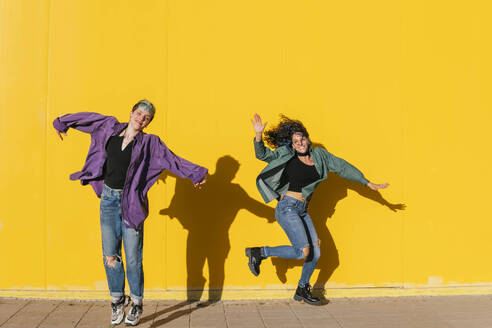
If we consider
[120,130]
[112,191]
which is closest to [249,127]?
[120,130]

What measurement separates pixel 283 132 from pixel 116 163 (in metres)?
1.93

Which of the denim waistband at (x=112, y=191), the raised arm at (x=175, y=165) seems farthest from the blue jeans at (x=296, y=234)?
the denim waistband at (x=112, y=191)

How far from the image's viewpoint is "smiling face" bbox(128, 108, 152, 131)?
14.8ft

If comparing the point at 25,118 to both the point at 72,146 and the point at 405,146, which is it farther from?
the point at 405,146

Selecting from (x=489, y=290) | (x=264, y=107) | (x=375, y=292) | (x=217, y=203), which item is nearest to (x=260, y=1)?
(x=264, y=107)

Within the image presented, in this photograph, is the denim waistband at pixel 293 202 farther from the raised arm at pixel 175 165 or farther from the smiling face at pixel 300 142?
the raised arm at pixel 175 165

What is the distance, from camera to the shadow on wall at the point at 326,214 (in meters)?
5.77

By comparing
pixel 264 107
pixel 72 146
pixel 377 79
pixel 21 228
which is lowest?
pixel 21 228

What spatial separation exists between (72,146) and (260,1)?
9.20 feet

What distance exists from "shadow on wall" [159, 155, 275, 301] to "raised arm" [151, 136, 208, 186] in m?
1.03

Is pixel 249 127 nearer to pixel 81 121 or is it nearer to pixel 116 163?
pixel 116 163

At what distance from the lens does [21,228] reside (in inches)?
219

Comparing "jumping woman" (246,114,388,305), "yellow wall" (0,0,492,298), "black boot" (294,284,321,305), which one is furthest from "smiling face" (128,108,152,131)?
"black boot" (294,284,321,305)

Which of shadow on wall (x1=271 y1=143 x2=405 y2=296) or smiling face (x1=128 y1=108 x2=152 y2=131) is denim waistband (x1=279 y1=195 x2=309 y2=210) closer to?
shadow on wall (x1=271 y1=143 x2=405 y2=296)
